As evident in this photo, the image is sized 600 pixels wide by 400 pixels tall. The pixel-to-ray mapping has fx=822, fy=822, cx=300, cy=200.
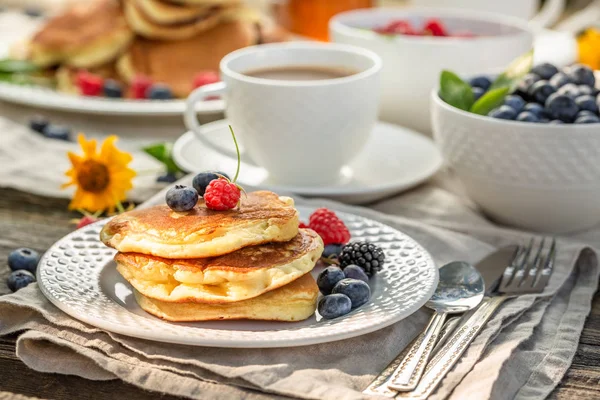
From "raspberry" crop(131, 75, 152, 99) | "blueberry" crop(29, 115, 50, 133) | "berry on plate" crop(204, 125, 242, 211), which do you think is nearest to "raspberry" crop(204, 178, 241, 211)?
"berry on plate" crop(204, 125, 242, 211)

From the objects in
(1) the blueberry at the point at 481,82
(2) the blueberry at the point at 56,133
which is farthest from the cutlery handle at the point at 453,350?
(2) the blueberry at the point at 56,133

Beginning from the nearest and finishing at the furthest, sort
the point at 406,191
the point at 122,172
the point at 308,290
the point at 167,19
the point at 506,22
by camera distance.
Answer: the point at 308,290 → the point at 122,172 → the point at 406,191 → the point at 506,22 → the point at 167,19

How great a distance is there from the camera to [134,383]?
104 centimetres

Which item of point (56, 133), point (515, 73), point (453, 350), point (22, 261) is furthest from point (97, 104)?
point (453, 350)

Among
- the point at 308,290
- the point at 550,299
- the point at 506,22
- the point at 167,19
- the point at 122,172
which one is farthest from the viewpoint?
the point at 167,19

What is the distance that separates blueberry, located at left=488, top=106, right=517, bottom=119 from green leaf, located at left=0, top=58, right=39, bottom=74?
1423 mm

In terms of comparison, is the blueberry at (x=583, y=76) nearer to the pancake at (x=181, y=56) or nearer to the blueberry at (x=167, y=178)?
the blueberry at (x=167, y=178)

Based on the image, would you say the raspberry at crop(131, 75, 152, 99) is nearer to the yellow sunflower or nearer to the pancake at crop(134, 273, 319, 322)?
the yellow sunflower

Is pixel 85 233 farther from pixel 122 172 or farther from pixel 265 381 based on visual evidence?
pixel 265 381

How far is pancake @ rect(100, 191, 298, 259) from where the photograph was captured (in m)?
1.12

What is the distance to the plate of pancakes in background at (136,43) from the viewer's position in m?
2.34

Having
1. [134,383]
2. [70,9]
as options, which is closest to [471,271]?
[134,383]

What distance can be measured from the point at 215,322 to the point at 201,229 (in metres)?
0.13

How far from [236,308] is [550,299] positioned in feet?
1.73
